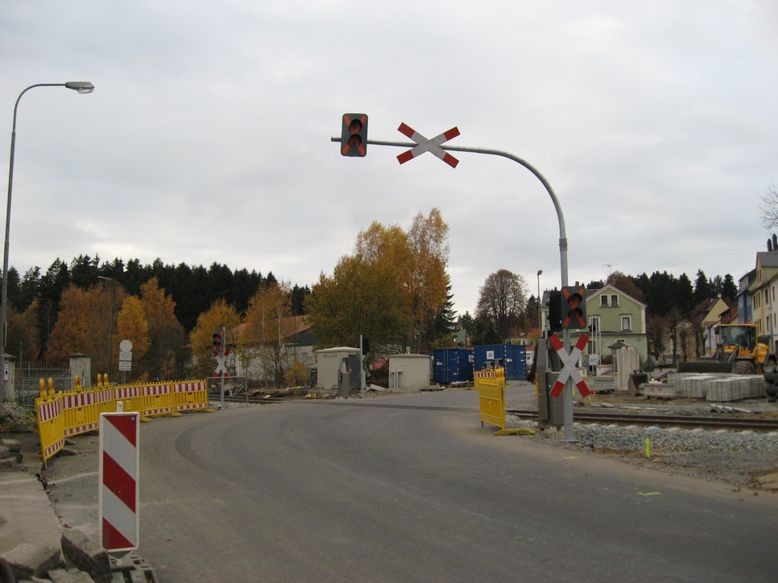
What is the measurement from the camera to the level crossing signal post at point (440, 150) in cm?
1399

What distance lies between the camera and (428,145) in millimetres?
14820

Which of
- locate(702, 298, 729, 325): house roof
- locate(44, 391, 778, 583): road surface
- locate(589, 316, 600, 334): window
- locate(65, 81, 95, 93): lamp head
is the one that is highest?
locate(65, 81, 95, 93): lamp head

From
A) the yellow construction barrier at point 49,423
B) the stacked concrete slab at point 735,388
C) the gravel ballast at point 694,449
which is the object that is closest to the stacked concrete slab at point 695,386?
the stacked concrete slab at point 735,388

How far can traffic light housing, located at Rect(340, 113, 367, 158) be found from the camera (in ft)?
45.9

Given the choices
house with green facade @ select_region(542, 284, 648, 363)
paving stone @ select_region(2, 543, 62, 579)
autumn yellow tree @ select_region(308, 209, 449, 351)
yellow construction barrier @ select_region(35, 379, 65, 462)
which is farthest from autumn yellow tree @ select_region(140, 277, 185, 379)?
paving stone @ select_region(2, 543, 62, 579)

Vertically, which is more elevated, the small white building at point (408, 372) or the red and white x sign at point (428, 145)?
the red and white x sign at point (428, 145)

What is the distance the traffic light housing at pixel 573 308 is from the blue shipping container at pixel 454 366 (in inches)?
1550

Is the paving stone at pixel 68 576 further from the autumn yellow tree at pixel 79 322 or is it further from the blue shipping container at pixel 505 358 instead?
the autumn yellow tree at pixel 79 322

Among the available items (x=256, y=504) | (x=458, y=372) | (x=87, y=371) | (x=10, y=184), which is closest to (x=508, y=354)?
(x=458, y=372)

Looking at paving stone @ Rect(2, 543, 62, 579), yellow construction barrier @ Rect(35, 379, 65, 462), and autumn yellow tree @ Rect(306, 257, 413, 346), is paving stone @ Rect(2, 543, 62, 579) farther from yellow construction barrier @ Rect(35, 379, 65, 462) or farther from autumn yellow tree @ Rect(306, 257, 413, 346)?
autumn yellow tree @ Rect(306, 257, 413, 346)

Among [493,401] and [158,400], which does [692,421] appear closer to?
[493,401]

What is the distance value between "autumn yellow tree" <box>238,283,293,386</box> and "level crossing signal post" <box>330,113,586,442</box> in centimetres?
5284

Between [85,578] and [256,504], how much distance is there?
3622 millimetres

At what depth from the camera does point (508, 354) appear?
183 ft
